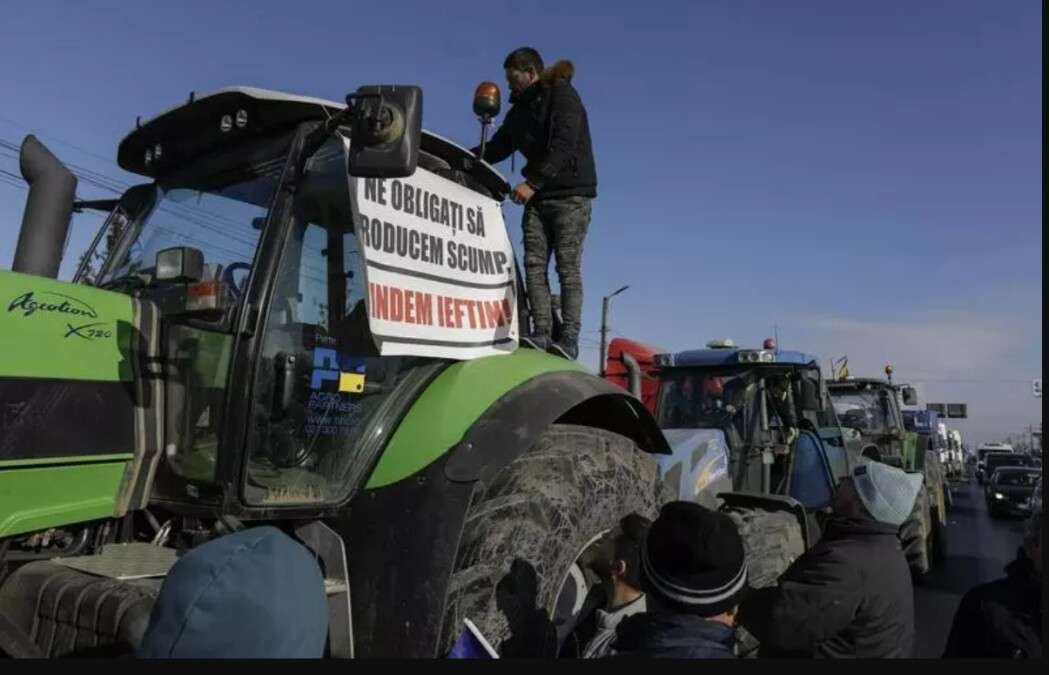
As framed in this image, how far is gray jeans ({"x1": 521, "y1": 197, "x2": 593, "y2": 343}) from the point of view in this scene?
4203 millimetres

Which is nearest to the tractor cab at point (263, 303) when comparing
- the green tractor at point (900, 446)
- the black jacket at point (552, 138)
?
the black jacket at point (552, 138)

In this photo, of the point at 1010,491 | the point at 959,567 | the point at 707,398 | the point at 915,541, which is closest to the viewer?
the point at 707,398

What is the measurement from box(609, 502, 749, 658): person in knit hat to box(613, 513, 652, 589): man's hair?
147 millimetres

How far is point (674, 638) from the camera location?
81.7 inches

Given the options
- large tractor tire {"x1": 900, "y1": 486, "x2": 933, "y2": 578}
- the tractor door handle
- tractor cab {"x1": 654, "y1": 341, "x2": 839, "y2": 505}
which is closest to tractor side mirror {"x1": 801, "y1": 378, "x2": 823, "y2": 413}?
tractor cab {"x1": 654, "y1": 341, "x2": 839, "y2": 505}

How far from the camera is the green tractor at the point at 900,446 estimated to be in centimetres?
912

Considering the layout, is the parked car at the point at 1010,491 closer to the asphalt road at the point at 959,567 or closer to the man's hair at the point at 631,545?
the asphalt road at the point at 959,567

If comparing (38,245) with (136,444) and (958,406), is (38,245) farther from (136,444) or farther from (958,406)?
(958,406)

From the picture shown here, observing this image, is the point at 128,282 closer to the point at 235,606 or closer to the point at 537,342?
the point at 537,342

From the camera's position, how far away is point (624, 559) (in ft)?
8.80

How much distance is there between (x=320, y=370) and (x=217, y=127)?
42.1 inches

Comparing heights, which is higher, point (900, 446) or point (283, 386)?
point (283, 386)

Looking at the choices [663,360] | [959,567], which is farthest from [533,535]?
[959,567]

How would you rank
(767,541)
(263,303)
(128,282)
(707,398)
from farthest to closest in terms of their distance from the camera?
1. (707,398)
2. (767,541)
3. (128,282)
4. (263,303)
